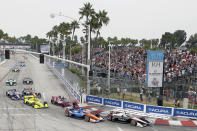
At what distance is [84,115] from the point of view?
19.8 metres

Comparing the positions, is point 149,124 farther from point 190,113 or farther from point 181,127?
point 190,113

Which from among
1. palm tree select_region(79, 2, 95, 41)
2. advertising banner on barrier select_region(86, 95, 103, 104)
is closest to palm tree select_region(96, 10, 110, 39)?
palm tree select_region(79, 2, 95, 41)

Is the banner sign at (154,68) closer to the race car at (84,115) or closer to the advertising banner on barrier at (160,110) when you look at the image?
the advertising banner on barrier at (160,110)

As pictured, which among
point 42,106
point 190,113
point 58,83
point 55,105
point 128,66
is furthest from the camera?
point 58,83

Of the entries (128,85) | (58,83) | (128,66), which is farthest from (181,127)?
(58,83)

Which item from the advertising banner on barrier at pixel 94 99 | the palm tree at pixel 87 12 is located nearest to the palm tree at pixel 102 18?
the palm tree at pixel 87 12

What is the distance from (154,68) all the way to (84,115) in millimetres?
7201

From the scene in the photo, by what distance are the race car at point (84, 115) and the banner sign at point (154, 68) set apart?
5.37 meters

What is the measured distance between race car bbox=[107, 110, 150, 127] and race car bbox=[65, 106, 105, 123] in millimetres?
876

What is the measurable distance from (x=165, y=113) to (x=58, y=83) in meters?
26.0

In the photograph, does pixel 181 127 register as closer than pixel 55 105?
Yes

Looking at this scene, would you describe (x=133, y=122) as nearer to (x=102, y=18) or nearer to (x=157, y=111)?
(x=157, y=111)

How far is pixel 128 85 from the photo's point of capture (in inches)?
953

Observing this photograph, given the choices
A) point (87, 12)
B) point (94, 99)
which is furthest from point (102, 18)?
point (94, 99)
